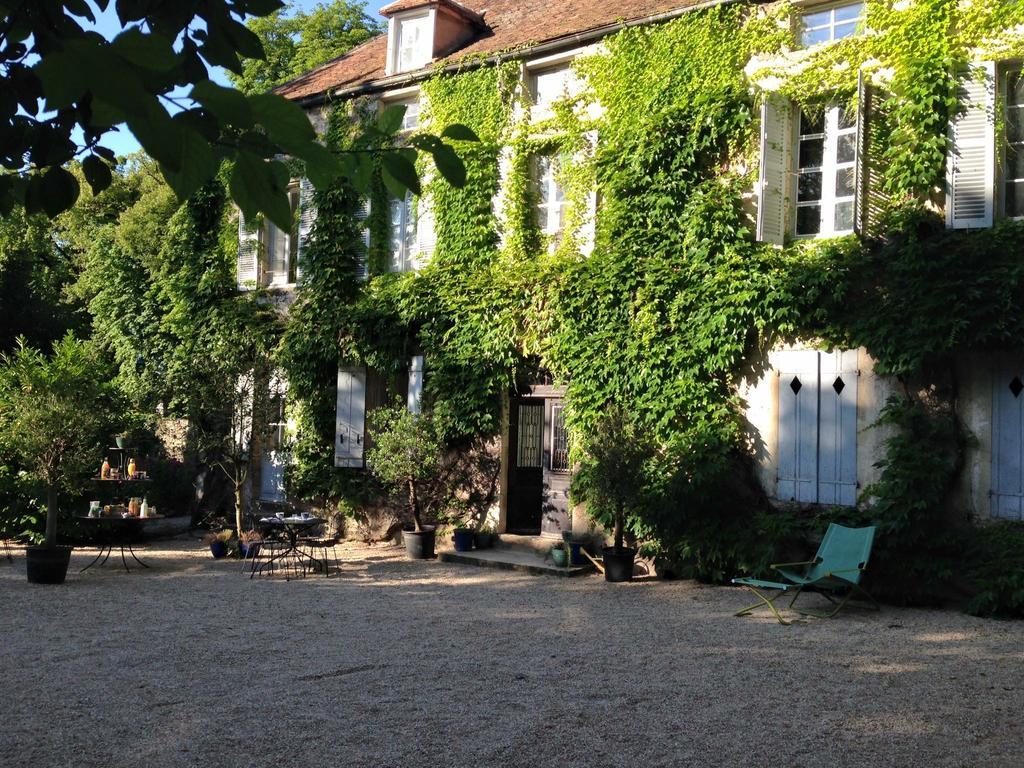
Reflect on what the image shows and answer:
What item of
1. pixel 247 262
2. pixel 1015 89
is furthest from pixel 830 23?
pixel 247 262

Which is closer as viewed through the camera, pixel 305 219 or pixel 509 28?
pixel 509 28

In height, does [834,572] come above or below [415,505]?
below

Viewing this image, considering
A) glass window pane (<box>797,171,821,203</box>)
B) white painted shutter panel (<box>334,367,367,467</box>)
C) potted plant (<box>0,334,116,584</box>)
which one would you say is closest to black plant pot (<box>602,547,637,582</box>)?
A: glass window pane (<box>797,171,821,203</box>)

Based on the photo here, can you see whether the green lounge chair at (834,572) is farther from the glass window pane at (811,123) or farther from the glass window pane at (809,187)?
the glass window pane at (811,123)

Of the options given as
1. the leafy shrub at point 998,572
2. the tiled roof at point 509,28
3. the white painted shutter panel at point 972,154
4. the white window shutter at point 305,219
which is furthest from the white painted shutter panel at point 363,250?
the leafy shrub at point 998,572

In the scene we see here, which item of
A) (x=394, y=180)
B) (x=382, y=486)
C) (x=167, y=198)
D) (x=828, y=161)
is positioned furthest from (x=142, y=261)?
(x=394, y=180)

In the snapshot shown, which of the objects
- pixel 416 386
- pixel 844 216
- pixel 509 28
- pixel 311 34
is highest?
pixel 311 34

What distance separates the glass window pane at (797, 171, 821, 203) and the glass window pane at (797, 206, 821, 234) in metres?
0.10

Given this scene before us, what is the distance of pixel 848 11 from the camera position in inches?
394

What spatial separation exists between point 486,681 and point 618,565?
455 cm

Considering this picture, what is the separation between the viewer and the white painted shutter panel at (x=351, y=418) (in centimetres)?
1309

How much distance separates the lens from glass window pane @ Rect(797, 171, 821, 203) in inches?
396

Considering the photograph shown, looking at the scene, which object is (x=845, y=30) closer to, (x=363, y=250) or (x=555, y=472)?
(x=555, y=472)

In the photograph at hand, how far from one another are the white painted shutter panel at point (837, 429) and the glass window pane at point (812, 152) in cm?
208
